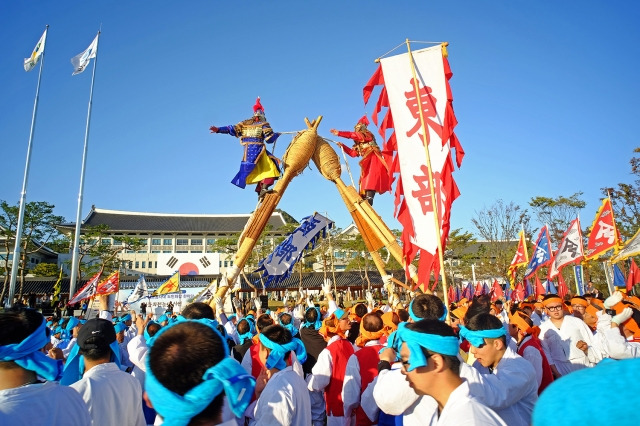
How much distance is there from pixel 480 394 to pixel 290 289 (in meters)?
37.5

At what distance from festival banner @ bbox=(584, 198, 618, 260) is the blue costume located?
1013cm

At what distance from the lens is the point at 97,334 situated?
116 inches

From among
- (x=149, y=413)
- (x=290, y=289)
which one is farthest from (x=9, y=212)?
(x=149, y=413)

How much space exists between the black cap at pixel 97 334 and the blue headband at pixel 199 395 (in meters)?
1.58

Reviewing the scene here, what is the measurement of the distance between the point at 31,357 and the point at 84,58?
22.4 m

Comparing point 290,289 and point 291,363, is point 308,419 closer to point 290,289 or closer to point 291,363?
point 291,363

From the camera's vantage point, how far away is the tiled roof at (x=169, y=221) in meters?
58.2

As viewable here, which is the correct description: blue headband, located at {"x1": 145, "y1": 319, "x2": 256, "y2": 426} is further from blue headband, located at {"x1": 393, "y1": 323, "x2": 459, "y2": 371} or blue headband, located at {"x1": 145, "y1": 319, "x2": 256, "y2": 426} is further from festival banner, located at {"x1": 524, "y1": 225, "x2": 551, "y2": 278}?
festival banner, located at {"x1": 524, "y1": 225, "x2": 551, "y2": 278}

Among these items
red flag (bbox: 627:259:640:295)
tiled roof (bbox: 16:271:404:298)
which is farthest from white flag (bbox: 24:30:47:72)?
red flag (bbox: 627:259:640:295)

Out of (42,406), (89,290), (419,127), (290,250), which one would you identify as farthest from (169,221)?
(42,406)

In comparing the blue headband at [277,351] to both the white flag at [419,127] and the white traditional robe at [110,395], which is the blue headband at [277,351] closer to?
the white traditional robe at [110,395]

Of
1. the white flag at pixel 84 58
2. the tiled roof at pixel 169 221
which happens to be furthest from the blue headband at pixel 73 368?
the tiled roof at pixel 169 221

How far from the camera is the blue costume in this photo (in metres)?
12.5

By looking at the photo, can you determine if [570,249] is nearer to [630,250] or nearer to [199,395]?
[630,250]
